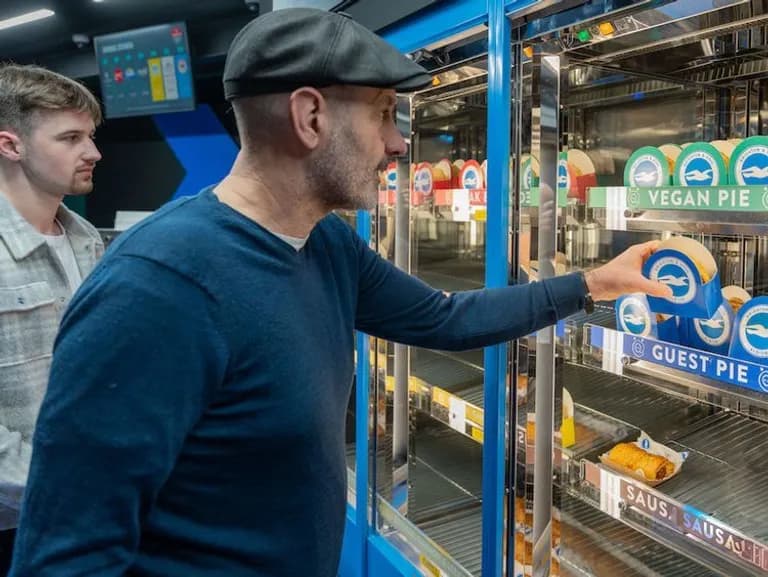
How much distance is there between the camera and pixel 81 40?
5.08m

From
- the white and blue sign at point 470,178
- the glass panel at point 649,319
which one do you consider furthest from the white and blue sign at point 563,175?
the white and blue sign at point 470,178

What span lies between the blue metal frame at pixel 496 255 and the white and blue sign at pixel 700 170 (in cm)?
36

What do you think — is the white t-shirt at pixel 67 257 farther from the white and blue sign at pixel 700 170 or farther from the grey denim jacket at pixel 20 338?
the white and blue sign at pixel 700 170

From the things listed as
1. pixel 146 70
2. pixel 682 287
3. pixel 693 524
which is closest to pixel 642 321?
pixel 682 287

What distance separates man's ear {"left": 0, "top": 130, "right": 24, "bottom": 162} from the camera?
5.39 feet

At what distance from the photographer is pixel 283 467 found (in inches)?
38.2

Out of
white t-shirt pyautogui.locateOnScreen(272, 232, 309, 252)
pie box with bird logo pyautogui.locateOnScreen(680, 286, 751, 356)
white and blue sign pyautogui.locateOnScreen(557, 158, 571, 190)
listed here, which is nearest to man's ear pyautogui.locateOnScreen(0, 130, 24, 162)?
white t-shirt pyautogui.locateOnScreen(272, 232, 309, 252)

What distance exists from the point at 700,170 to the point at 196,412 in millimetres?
→ 994

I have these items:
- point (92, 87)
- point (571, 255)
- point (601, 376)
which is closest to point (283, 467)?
point (571, 255)

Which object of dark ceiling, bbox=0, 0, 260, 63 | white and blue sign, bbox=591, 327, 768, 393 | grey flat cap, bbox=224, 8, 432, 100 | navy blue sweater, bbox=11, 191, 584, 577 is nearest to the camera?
navy blue sweater, bbox=11, 191, 584, 577

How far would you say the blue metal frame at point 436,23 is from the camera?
1502 millimetres

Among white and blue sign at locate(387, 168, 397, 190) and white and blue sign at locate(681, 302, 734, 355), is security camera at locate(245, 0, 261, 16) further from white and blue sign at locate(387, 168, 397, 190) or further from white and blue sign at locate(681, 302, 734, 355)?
white and blue sign at locate(681, 302, 734, 355)

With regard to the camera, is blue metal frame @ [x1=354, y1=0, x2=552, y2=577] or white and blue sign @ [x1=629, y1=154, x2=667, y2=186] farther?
blue metal frame @ [x1=354, y1=0, x2=552, y2=577]

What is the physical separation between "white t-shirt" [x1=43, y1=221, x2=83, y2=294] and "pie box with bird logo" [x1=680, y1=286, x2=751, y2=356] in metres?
1.47
